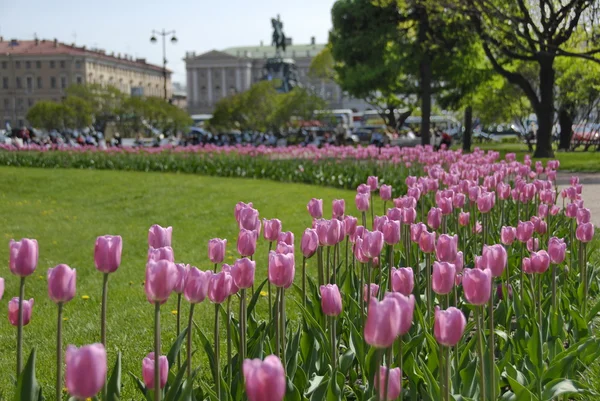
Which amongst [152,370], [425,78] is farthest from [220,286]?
[425,78]

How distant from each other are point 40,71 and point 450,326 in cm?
11595

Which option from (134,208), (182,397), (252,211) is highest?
(252,211)

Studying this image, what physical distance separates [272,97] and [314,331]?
43.1m

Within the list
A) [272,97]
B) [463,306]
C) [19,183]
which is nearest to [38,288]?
[463,306]

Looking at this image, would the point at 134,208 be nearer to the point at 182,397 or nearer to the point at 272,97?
the point at 182,397

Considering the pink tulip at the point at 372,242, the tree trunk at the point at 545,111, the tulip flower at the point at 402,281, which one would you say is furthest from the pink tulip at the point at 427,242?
the tree trunk at the point at 545,111

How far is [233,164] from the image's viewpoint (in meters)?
19.5

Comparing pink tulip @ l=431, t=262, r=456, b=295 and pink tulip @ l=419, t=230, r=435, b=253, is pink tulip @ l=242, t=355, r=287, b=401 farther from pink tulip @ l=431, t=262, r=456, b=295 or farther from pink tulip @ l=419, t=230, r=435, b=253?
pink tulip @ l=419, t=230, r=435, b=253

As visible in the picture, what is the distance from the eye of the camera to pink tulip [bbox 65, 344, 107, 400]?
1.45 m

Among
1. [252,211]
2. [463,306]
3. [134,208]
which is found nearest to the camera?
[252,211]

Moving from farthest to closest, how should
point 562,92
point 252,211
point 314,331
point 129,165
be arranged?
point 562,92 → point 129,165 → point 252,211 → point 314,331

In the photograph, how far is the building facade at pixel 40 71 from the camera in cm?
10862

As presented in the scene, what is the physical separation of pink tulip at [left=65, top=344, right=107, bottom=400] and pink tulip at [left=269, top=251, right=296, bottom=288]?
3.21ft

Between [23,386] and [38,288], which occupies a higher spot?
[23,386]
